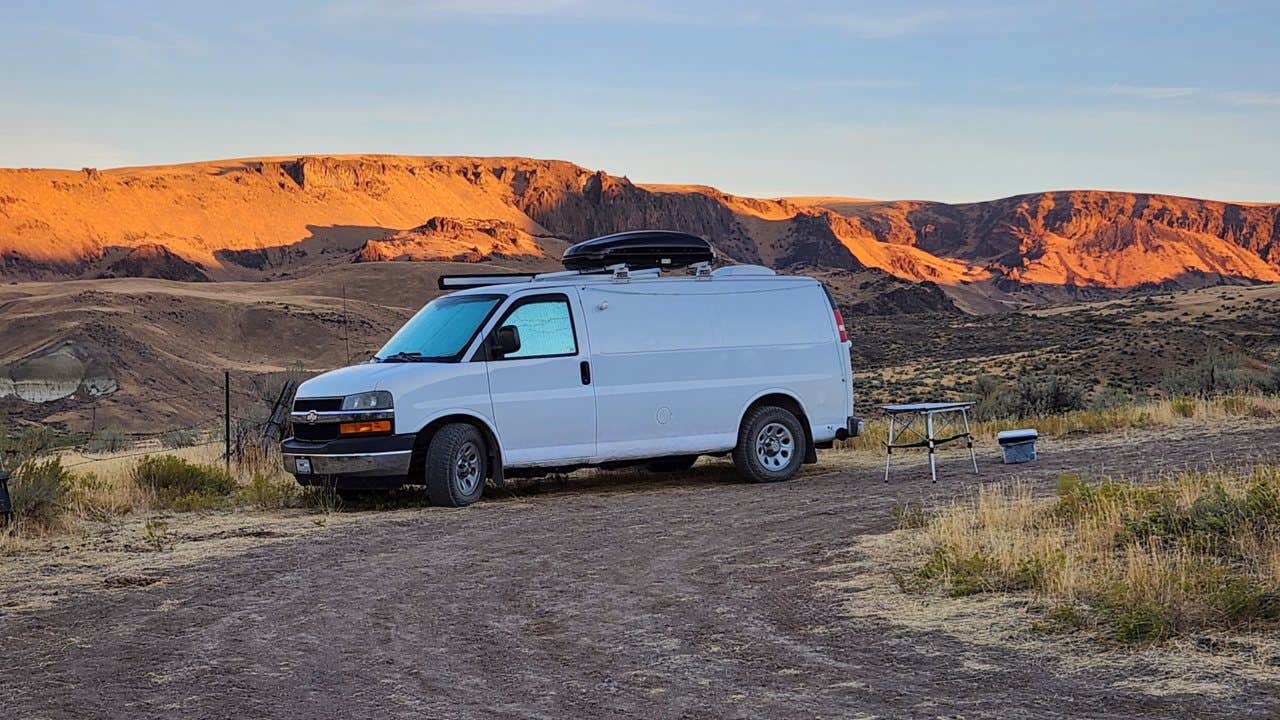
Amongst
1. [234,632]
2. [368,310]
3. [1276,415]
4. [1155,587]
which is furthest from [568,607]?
[368,310]

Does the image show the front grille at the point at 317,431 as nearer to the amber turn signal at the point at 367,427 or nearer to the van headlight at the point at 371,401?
Answer: the amber turn signal at the point at 367,427

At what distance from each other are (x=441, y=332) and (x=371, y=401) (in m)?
1.26

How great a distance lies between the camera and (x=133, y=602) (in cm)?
896

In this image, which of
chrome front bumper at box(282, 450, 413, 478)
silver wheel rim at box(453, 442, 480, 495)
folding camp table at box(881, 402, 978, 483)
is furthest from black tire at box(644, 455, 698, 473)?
chrome front bumper at box(282, 450, 413, 478)

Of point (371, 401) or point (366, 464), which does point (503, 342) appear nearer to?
point (371, 401)

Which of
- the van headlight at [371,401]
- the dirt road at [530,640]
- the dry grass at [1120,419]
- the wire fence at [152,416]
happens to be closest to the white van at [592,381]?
the van headlight at [371,401]

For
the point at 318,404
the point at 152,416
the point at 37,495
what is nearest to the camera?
the point at 37,495

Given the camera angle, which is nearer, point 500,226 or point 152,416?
point 152,416

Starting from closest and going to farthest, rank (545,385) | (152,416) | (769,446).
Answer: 1. (545,385)
2. (769,446)
3. (152,416)

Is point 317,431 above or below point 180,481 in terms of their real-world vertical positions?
above

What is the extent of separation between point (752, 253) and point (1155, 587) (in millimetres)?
158544

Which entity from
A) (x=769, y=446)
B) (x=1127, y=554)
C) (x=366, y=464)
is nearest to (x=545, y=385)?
(x=366, y=464)

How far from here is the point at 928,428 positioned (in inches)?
568

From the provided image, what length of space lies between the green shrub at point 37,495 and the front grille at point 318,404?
2.18 metres
